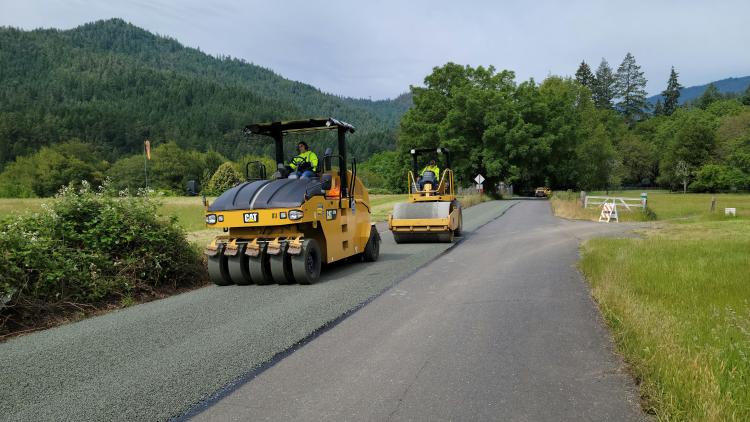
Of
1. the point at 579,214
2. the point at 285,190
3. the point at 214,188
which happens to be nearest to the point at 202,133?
the point at 214,188

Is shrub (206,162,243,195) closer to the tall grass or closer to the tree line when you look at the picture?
the tree line

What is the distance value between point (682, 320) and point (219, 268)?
250 inches

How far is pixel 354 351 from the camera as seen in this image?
4930 millimetres

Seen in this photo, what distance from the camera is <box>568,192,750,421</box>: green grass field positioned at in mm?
3451

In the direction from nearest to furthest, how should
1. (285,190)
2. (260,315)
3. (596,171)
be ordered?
(260,315) → (285,190) → (596,171)

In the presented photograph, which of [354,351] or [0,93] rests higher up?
[0,93]

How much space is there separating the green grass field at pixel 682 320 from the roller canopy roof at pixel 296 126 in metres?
5.28

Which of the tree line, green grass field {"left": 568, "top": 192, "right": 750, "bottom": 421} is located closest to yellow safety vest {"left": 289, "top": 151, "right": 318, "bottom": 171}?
green grass field {"left": 568, "top": 192, "right": 750, "bottom": 421}

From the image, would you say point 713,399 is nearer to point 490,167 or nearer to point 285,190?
point 285,190

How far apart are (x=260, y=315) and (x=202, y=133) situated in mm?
146870

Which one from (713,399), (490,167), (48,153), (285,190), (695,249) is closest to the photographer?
(713,399)

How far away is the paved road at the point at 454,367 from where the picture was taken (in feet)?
11.9

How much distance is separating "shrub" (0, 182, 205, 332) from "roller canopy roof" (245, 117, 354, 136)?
239 cm

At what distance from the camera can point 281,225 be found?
28.2ft
